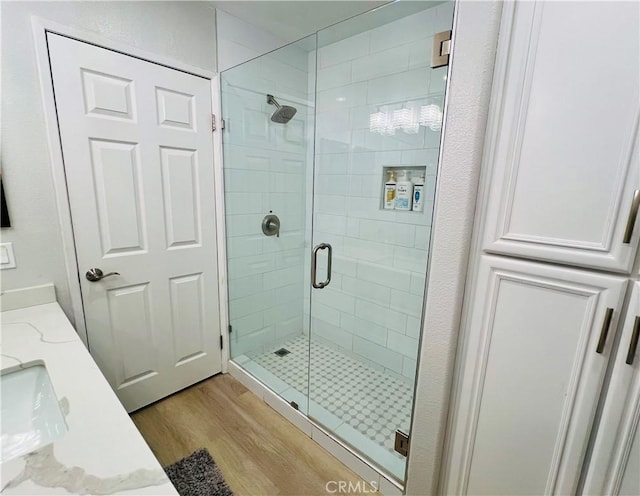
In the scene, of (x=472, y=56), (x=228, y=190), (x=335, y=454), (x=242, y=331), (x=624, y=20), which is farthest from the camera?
(x=242, y=331)

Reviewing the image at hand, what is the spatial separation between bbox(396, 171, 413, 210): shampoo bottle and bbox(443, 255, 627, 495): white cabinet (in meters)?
1.06

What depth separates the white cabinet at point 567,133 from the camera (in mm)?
714

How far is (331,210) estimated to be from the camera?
236 centimetres

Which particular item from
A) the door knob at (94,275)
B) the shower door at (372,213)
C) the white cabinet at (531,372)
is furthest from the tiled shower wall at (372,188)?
the door knob at (94,275)

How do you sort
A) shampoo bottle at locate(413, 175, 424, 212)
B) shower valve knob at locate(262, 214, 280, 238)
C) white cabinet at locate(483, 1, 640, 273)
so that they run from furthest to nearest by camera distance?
shower valve knob at locate(262, 214, 280, 238) < shampoo bottle at locate(413, 175, 424, 212) < white cabinet at locate(483, 1, 640, 273)

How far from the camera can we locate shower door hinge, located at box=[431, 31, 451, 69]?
0.98 metres

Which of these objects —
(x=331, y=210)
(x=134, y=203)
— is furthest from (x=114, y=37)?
(x=331, y=210)

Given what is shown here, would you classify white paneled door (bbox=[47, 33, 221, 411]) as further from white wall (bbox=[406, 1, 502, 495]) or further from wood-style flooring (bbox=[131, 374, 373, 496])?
white wall (bbox=[406, 1, 502, 495])

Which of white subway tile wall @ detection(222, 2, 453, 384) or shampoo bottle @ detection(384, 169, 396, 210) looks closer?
white subway tile wall @ detection(222, 2, 453, 384)

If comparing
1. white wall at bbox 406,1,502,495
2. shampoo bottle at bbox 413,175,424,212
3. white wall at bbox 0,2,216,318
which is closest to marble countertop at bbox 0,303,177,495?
white wall at bbox 0,2,216,318

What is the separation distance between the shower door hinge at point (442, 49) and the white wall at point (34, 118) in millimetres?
1425

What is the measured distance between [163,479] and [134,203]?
4.70ft

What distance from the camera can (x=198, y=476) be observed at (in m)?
1.45

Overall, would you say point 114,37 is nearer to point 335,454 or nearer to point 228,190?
point 228,190
